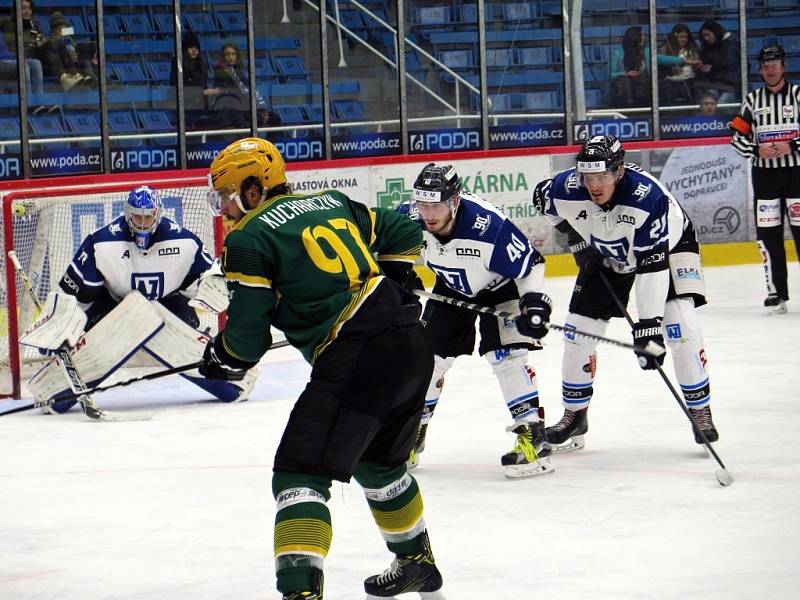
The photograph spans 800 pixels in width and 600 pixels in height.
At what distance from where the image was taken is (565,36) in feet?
36.4

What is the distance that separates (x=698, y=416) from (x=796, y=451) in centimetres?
34

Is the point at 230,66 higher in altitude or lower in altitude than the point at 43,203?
higher

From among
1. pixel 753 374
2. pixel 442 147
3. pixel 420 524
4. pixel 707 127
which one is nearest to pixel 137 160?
pixel 442 147

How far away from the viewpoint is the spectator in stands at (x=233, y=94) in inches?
407

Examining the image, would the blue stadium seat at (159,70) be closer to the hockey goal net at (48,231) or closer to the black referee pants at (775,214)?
the hockey goal net at (48,231)

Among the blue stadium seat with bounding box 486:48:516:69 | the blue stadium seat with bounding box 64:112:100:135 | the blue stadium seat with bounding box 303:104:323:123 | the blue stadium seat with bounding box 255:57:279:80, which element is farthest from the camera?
the blue stadium seat with bounding box 486:48:516:69

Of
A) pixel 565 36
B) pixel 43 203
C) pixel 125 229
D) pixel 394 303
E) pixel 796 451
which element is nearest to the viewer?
pixel 394 303

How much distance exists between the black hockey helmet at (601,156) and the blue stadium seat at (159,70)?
20.3 feet

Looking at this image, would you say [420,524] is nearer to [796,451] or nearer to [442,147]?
[796,451]

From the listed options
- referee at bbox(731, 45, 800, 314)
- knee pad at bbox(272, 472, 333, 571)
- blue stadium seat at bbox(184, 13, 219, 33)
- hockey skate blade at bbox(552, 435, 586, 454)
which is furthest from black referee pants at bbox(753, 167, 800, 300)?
knee pad at bbox(272, 472, 333, 571)

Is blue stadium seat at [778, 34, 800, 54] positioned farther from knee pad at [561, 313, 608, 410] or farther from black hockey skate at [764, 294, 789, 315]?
knee pad at [561, 313, 608, 410]

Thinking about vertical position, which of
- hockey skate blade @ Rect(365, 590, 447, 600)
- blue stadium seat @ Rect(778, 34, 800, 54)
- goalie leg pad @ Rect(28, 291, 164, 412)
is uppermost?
blue stadium seat @ Rect(778, 34, 800, 54)

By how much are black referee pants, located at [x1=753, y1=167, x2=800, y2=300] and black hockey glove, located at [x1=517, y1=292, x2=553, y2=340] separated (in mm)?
3904

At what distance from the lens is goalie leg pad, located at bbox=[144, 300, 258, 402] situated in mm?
6016
